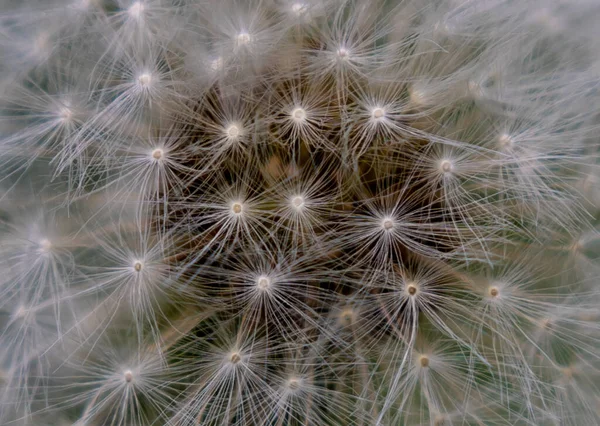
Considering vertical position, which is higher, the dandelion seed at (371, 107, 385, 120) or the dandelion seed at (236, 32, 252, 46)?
the dandelion seed at (236, 32, 252, 46)

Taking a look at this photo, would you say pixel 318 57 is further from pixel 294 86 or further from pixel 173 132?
pixel 173 132

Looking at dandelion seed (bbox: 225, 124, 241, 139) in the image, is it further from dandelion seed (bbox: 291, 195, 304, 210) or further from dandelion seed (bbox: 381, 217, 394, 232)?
dandelion seed (bbox: 381, 217, 394, 232)

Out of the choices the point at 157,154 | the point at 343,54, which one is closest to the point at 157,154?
the point at 157,154

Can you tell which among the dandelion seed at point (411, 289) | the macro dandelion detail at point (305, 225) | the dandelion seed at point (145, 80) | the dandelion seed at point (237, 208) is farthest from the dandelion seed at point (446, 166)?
the dandelion seed at point (145, 80)

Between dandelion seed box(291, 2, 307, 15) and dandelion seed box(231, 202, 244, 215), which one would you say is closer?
dandelion seed box(231, 202, 244, 215)

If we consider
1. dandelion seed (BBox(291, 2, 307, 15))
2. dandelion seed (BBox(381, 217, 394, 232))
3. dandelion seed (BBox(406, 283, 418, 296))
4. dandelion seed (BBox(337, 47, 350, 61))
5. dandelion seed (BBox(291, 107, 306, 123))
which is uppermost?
dandelion seed (BBox(291, 2, 307, 15))

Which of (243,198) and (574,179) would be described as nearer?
(243,198)

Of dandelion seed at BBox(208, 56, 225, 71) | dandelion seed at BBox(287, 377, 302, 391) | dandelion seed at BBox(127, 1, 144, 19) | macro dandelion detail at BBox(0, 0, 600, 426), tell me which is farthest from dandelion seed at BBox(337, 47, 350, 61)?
dandelion seed at BBox(287, 377, 302, 391)

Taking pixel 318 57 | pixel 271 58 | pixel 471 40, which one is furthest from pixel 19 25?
pixel 471 40
